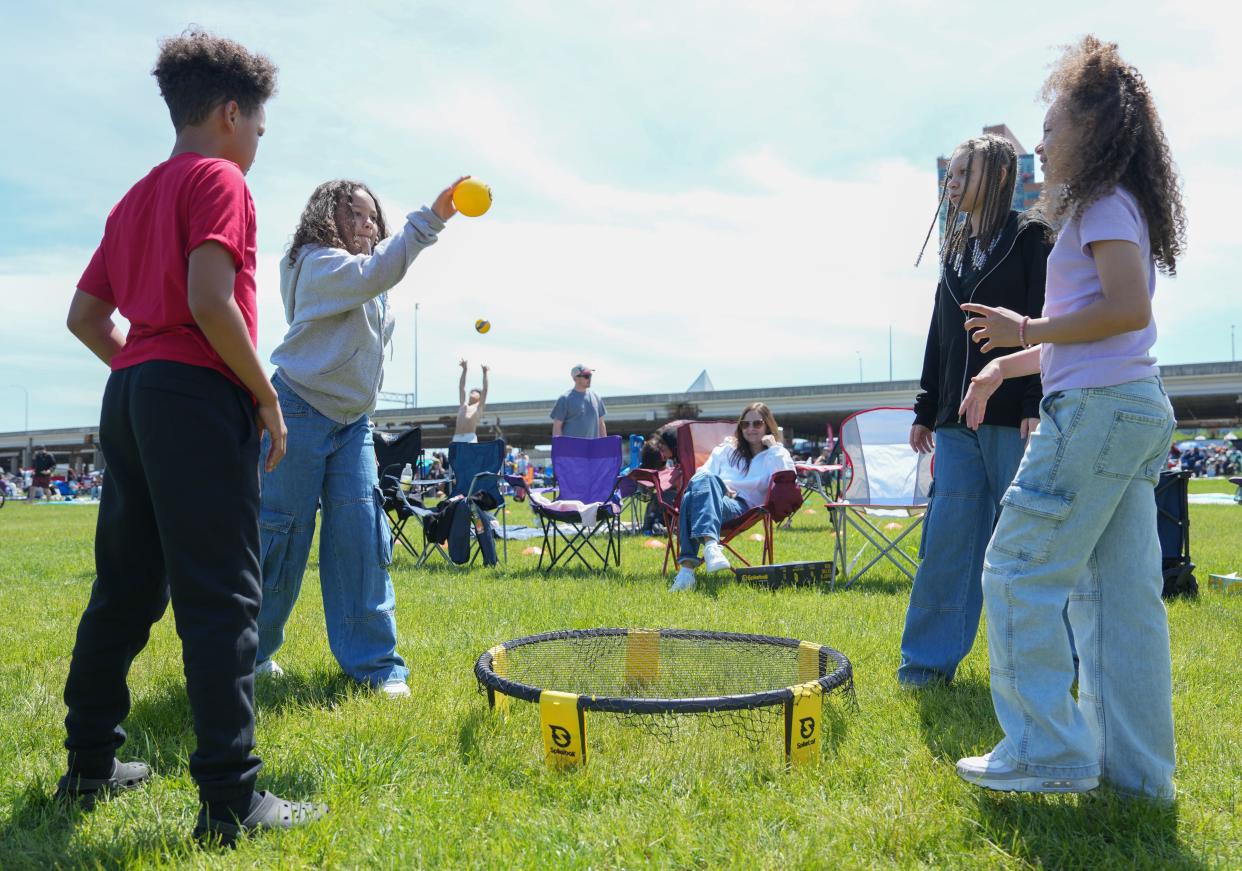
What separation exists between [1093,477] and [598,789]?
1.33 meters

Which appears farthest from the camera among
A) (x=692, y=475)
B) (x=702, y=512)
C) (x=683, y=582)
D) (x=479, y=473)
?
(x=479, y=473)

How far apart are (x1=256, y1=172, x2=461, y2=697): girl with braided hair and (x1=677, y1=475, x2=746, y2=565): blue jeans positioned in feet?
9.38

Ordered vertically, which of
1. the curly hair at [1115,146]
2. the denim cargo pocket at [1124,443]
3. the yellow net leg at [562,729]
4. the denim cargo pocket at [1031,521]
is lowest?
the yellow net leg at [562,729]

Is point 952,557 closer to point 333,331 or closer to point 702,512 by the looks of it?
point 333,331

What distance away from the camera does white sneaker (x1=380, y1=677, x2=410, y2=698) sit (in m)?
2.99

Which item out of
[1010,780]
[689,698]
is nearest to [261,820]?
[689,698]

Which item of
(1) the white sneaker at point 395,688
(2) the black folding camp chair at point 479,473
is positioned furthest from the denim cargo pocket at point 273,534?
(2) the black folding camp chair at point 479,473

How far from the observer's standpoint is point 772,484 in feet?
20.3

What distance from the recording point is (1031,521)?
78.2 inches

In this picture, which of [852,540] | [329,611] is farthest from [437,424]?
[329,611]

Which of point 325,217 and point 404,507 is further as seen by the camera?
point 404,507

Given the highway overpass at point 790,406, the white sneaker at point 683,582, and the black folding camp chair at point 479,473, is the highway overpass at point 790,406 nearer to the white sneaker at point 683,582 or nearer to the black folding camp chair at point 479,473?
the black folding camp chair at point 479,473

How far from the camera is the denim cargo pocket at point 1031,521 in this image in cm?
195

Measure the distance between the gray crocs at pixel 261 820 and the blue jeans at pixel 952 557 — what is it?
2039 millimetres
